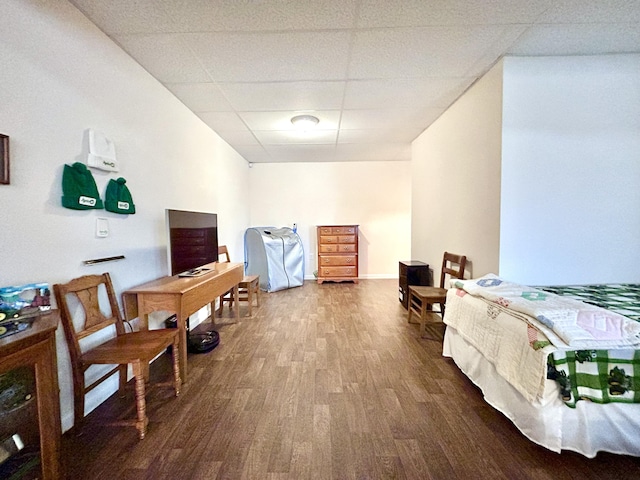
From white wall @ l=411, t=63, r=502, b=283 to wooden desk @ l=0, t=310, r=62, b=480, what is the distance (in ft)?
8.99

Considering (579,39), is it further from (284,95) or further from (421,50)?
(284,95)

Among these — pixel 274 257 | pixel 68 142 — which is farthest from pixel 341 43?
pixel 274 257

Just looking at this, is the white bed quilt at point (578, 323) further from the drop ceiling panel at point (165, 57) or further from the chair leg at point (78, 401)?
the drop ceiling panel at point (165, 57)

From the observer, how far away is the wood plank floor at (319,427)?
4.24ft

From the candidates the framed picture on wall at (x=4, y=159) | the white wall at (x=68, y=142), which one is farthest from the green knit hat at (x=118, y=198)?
the framed picture on wall at (x=4, y=159)

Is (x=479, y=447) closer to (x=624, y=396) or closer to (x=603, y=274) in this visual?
(x=624, y=396)

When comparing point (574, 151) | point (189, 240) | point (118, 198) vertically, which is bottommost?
point (189, 240)

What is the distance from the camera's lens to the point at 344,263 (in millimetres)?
5266

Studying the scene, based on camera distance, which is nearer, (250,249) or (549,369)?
(549,369)

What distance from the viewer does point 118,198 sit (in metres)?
1.90

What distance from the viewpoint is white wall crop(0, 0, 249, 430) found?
1.31 metres

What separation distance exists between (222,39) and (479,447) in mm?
2900

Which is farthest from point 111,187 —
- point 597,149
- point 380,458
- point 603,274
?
point 603,274

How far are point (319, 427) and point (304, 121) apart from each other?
3.03 m
